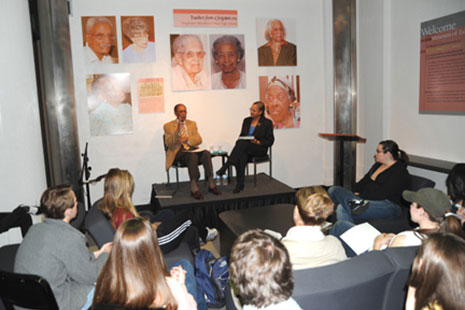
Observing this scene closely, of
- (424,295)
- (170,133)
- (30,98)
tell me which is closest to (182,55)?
(170,133)

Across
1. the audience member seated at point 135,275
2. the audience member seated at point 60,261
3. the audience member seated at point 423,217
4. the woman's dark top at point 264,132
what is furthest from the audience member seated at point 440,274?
the woman's dark top at point 264,132

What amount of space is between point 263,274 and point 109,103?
4849 millimetres

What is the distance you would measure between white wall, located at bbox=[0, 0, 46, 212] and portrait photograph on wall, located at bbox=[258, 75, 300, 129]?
344cm

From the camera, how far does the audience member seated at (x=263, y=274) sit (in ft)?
4.97

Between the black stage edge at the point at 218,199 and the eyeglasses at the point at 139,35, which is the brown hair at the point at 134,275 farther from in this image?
the eyeglasses at the point at 139,35

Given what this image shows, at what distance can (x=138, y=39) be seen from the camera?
227 inches

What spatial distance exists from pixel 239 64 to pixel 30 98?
3181 millimetres

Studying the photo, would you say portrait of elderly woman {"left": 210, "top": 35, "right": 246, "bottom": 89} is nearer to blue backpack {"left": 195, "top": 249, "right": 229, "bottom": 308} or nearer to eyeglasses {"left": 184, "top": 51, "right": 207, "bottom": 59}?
eyeglasses {"left": 184, "top": 51, "right": 207, "bottom": 59}

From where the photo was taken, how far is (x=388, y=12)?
5566mm

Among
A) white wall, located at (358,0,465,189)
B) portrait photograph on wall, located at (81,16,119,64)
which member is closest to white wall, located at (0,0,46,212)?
portrait photograph on wall, located at (81,16,119,64)

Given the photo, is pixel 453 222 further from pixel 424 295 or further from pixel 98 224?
pixel 98 224

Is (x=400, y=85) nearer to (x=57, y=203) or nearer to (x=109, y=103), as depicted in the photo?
(x=109, y=103)

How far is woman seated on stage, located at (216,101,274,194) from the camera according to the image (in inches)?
216

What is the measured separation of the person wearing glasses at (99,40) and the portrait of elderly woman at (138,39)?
0.66ft
